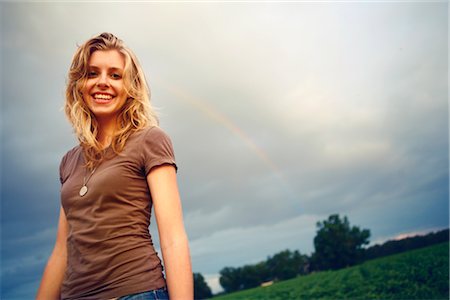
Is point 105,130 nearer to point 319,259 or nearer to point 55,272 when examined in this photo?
point 55,272

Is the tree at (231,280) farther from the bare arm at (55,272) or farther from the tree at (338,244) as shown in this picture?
the bare arm at (55,272)

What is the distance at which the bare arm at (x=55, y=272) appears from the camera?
1.59 metres

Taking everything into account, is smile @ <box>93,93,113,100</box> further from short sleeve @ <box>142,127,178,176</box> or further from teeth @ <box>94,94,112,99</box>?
short sleeve @ <box>142,127,178,176</box>

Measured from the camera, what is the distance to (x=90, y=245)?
4.46ft

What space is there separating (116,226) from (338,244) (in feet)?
189

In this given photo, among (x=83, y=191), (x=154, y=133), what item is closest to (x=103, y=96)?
(x=154, y=133)

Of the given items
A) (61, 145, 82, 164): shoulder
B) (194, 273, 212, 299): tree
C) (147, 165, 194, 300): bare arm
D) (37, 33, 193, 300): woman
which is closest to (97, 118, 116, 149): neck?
(37, 33, 193, 300): woman

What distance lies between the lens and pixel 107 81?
165cm

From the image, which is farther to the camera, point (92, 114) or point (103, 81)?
point (92, 114)

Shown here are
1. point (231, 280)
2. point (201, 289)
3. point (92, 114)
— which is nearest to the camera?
point (92, 114)

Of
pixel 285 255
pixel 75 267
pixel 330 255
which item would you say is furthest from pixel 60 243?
pixel 285 255

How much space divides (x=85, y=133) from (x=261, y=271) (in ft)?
194

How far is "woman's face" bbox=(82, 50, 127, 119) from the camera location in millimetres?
1654

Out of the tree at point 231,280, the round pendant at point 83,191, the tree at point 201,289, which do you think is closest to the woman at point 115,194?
the round pendant at point 83,191
